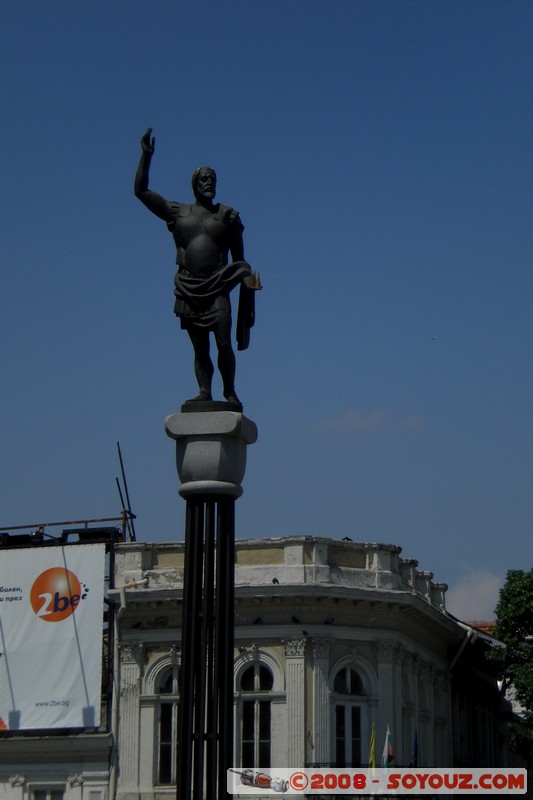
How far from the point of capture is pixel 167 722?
33.0m

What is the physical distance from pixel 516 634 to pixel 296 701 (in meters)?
9.50

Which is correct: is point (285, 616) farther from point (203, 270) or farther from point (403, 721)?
point (203, 270)

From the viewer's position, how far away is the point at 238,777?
31.6m

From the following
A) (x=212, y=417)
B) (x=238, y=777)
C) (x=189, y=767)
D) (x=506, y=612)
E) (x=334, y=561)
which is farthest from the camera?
(x=506, y=612)

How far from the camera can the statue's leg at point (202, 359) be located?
480 inches

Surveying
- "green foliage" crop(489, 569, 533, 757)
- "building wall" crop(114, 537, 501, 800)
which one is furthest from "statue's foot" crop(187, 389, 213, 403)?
"green foliage" crop(489, 569, 533, 757)

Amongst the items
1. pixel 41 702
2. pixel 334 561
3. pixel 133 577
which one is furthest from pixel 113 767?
pixel 334 561

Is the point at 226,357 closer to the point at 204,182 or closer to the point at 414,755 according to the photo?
the point at 204,182

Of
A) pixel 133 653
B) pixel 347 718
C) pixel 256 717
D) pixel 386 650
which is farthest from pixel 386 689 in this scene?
pixel 133 653

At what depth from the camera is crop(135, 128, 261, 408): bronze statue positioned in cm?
1214

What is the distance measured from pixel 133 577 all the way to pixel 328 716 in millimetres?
6164

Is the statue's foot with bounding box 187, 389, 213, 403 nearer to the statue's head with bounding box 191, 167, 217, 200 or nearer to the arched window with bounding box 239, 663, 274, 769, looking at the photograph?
the statue's head with bounding box 191, 167, 217, 200

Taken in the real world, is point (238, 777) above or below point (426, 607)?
below

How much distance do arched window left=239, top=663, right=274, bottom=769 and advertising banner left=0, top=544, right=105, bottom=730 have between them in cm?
390
